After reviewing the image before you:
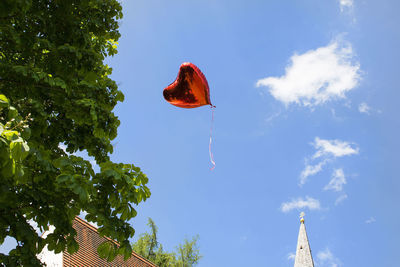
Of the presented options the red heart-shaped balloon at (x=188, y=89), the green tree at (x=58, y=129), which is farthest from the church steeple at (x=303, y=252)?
the green tree at (x=58, y=129)

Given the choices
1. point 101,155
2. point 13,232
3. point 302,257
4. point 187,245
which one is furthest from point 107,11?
point 302,257

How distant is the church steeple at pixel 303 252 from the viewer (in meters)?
26.6

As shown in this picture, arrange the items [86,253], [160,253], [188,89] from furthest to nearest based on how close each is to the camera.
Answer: [160,253]
[86,253]
[188,89]

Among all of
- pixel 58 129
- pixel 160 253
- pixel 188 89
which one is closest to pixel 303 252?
pixel 160 253

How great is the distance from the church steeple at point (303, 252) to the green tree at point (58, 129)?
2414 cm

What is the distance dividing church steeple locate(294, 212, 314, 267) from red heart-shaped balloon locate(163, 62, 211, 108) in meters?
22.3

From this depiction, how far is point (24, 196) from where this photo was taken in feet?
14.0

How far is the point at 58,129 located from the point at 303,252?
2545cm

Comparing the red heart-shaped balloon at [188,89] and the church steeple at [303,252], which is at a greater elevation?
the church steeple at [303,252]

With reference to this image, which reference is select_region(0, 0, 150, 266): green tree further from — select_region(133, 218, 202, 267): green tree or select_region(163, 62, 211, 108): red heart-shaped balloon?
select_region(133, 218, 202, 267): green tree

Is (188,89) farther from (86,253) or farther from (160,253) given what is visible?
(160,253)

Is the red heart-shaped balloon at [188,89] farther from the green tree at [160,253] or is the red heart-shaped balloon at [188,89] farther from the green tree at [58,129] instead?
the green tree at [160,253]

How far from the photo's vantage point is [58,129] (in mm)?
5668

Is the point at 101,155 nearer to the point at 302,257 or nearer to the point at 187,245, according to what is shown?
the point at 187,245
